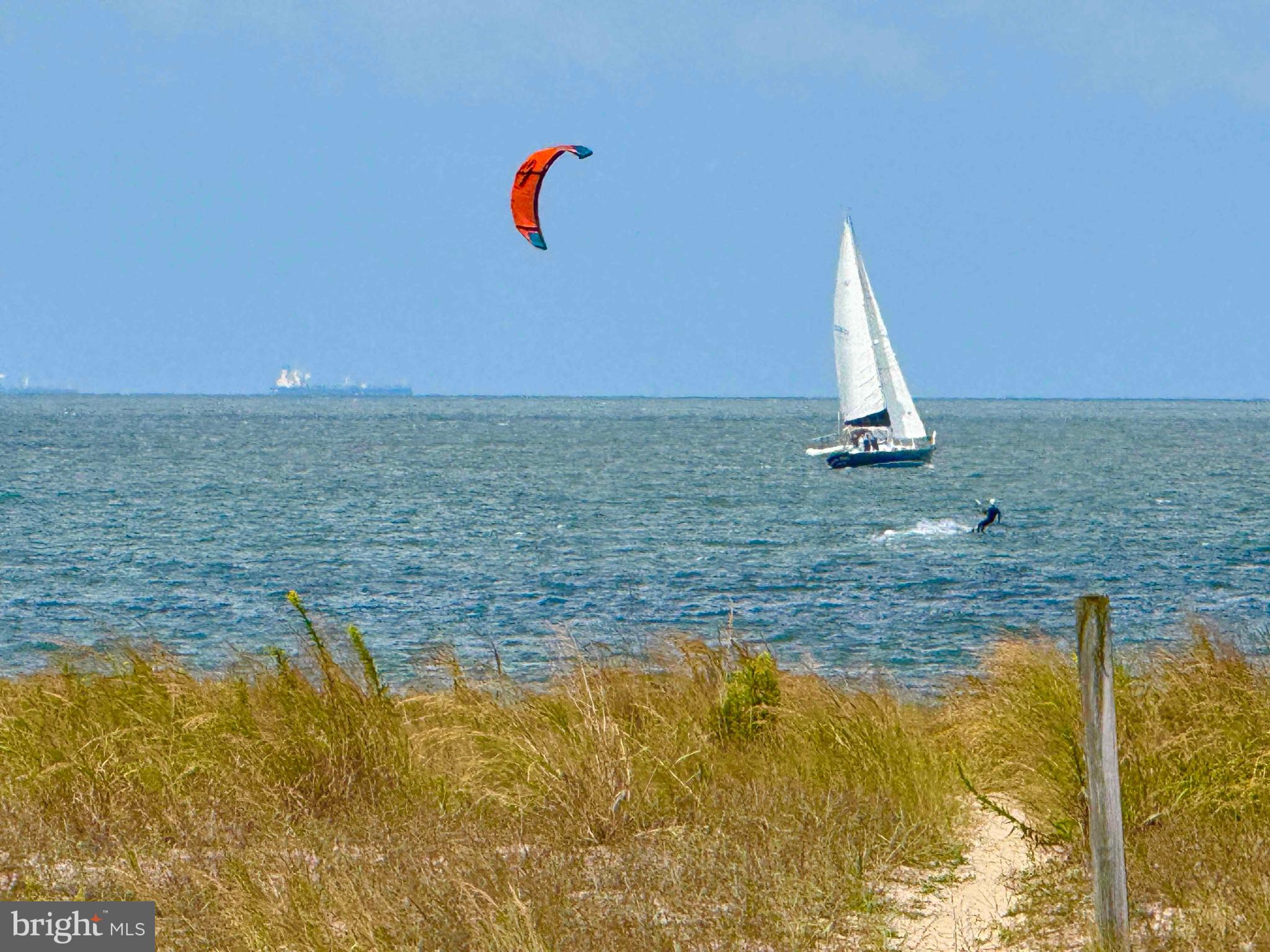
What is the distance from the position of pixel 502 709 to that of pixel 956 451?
117803 mm

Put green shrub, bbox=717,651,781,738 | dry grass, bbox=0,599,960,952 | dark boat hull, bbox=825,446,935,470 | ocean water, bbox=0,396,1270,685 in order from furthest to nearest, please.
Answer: dark boat hull, bbox=825,446,935,470 < ocean water, bbox=0,396,1270,685 < green shrub, bbox=717,651,781,738 < dry grass, bbox=0,599,960,952

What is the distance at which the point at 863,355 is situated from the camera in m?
85.6

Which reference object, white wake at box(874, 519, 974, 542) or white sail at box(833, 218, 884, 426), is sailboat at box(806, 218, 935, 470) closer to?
white sail at box(833, 218, 884, 426)

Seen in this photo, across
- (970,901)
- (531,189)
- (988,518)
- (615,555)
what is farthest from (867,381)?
(970,901)

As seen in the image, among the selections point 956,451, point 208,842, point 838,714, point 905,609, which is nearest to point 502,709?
point 838,714

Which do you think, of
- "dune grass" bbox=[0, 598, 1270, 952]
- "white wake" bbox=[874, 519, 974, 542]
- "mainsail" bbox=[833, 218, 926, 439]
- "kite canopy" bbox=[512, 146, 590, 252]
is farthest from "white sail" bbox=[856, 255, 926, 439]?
"dune grass" bbox=[0, 598, 1270, 952]

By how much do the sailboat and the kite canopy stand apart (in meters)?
68.4

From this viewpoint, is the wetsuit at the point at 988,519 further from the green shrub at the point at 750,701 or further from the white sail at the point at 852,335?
the green shrub at the point at 750,701

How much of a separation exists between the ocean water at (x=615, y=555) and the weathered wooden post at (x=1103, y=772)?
6.32 metres

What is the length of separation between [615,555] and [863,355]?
4622cm

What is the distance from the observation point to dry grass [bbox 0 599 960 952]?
236 inches

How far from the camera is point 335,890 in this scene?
19.9 ft

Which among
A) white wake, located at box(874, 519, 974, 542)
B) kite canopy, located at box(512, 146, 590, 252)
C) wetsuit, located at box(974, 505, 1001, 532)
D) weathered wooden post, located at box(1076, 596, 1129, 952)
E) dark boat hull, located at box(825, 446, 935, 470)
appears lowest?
white wake, located at box(874, 519, 974, 542)

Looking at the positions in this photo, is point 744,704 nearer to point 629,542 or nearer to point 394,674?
point 394,674
